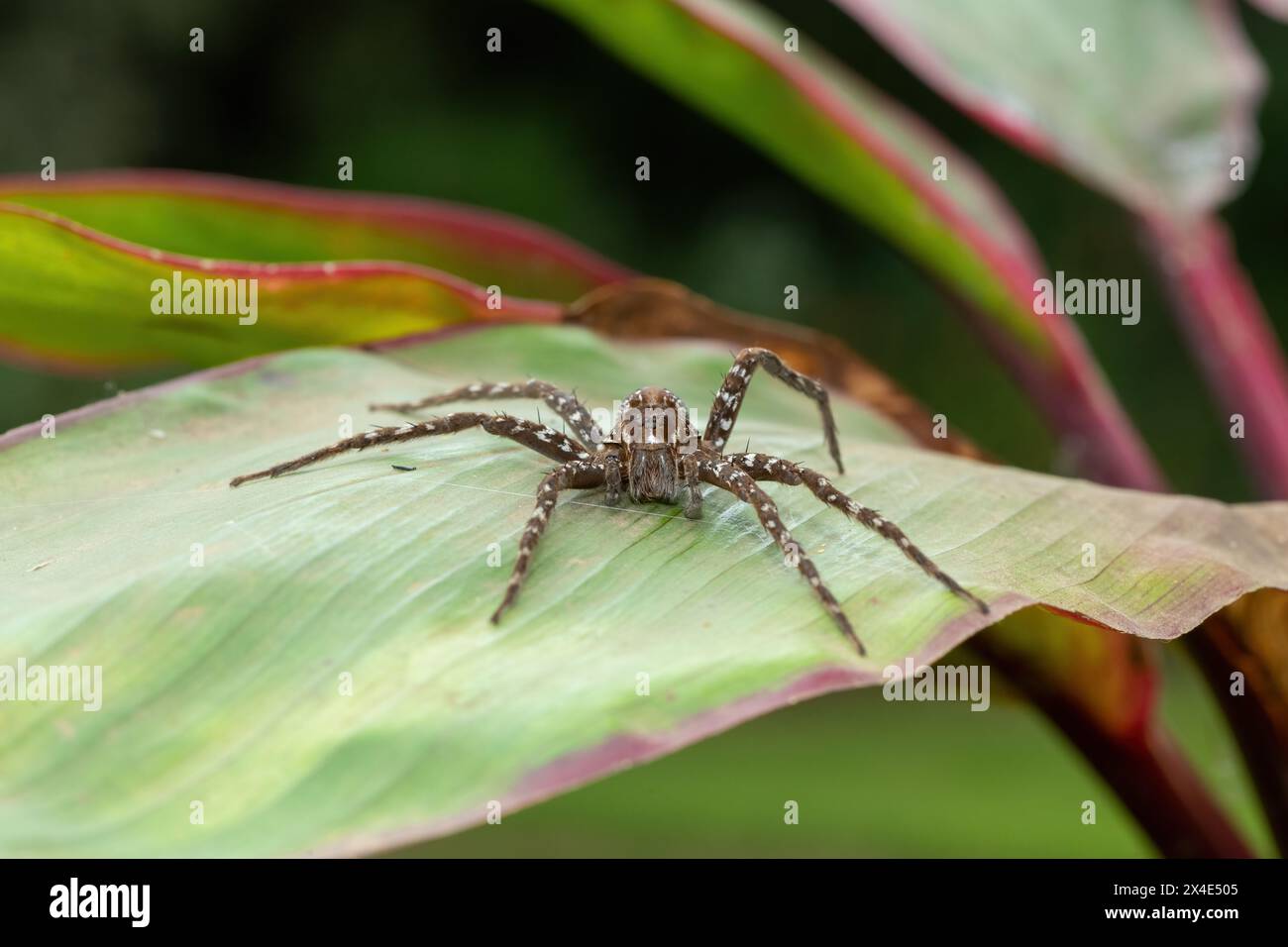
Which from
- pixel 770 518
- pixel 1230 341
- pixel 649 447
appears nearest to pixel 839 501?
pixel 770 518

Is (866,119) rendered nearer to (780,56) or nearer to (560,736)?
(780,56)

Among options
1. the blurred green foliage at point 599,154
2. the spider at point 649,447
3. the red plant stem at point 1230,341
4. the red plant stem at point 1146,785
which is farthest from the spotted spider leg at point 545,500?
the blurred green foliage at point 599,154

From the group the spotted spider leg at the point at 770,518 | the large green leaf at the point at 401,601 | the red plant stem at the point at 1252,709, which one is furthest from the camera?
the red plant stem at the point at 1252,709

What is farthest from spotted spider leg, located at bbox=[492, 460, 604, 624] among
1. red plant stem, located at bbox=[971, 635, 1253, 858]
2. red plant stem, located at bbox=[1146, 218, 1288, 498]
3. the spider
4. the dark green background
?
the dark green background

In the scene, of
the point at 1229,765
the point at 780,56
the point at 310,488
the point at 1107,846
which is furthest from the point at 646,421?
the point at 1107,846

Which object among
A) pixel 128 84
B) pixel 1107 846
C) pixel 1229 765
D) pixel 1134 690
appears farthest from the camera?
pixel 128 84

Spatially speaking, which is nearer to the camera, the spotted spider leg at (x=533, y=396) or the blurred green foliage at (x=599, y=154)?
the spotted spider leg at (x=533, y=396)

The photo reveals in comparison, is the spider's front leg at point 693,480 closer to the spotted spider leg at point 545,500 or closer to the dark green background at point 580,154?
the spotted spider leg at point 545,500

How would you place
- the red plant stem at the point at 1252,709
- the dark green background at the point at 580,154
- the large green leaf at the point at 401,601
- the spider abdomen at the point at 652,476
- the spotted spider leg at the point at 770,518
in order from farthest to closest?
1. the dark green background at the point at 580,154
2. the spider abdomen at the point at 652,476
3. the red plant stem at the point at 1252,709
4. the spotted spider leg at the point at 770,518
5. the large green leaf at the point at 401,601
